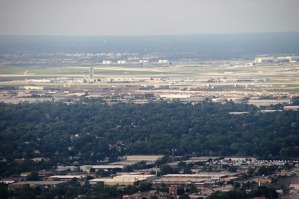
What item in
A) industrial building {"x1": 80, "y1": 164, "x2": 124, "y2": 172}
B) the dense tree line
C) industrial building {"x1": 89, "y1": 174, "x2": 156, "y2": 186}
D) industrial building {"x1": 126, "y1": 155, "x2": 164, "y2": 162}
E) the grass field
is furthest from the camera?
the grass field

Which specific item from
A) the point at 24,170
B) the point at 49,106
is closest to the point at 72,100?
the point at 49,106

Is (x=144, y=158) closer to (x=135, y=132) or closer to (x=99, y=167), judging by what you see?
(x=99, y=167)

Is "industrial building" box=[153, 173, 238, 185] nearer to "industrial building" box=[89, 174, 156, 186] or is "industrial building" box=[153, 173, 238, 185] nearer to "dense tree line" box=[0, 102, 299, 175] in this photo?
"industrial building" box=[89, 174, 156, 186]

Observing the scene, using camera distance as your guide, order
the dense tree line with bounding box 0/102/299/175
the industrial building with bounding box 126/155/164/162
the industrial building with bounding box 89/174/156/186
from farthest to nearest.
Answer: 1. the dense tree line with bounding box 0/102/299/175
2. the industrial building with bounding box 126/155/164/162
3. the industrial building with bounding box 89/174/156/186

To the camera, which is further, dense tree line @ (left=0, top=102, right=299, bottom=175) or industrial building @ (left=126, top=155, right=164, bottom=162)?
dense tree line @ (left=0, top=102, right=299, bottom=175)

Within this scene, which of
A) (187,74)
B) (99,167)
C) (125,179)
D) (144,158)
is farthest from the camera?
(187,74)

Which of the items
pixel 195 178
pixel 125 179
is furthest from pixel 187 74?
pixel 125 179

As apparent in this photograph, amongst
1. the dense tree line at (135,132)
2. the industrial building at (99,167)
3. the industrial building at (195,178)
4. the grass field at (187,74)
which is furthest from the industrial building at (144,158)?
the grass field at (187,74)

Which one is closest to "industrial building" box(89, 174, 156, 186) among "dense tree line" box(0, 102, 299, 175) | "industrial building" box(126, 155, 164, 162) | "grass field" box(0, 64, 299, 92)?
"dense tree line" box(0, 102, 299, 175)
